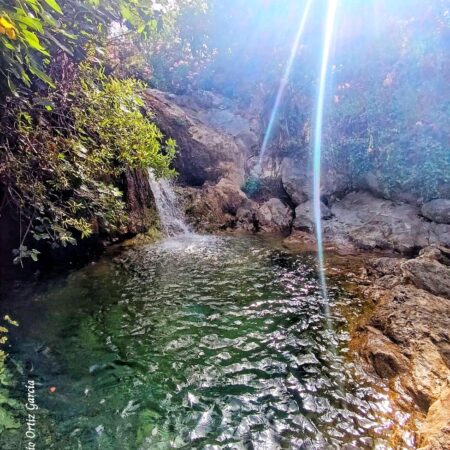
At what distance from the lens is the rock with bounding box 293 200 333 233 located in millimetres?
16641

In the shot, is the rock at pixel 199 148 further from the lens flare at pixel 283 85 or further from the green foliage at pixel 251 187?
the lens flare at pixel 283 85

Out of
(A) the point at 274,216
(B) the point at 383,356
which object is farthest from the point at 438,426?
(A) the point at 274,216

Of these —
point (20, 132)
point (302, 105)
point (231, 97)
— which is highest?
point (231, 97)

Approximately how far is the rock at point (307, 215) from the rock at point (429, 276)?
795cm

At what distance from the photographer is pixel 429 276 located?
8125 millimetres

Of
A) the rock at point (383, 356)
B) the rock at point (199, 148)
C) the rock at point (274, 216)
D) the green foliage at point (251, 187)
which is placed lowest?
the rock at point (383, 356)

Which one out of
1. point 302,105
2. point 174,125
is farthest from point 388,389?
point 302,105

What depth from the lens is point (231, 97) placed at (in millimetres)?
30891

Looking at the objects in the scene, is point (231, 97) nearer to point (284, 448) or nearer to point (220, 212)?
point (220, 212)

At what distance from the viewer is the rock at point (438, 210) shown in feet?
47.3

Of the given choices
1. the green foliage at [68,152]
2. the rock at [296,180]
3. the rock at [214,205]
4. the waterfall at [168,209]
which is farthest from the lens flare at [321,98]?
the green foliage at [68,152]

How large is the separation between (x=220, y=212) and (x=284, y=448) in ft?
48.8

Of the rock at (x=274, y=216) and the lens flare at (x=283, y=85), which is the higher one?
the lens flare at (x=283, y=85)

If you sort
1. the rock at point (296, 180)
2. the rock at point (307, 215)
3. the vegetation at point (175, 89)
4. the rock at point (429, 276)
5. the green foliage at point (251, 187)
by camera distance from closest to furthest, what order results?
Result: the vegetation at point (175, 89)
the rock at point (429, 276)
the rock at point (307, 215)
the rock at point (296, 180)
the green foliage at point (251, 187)
